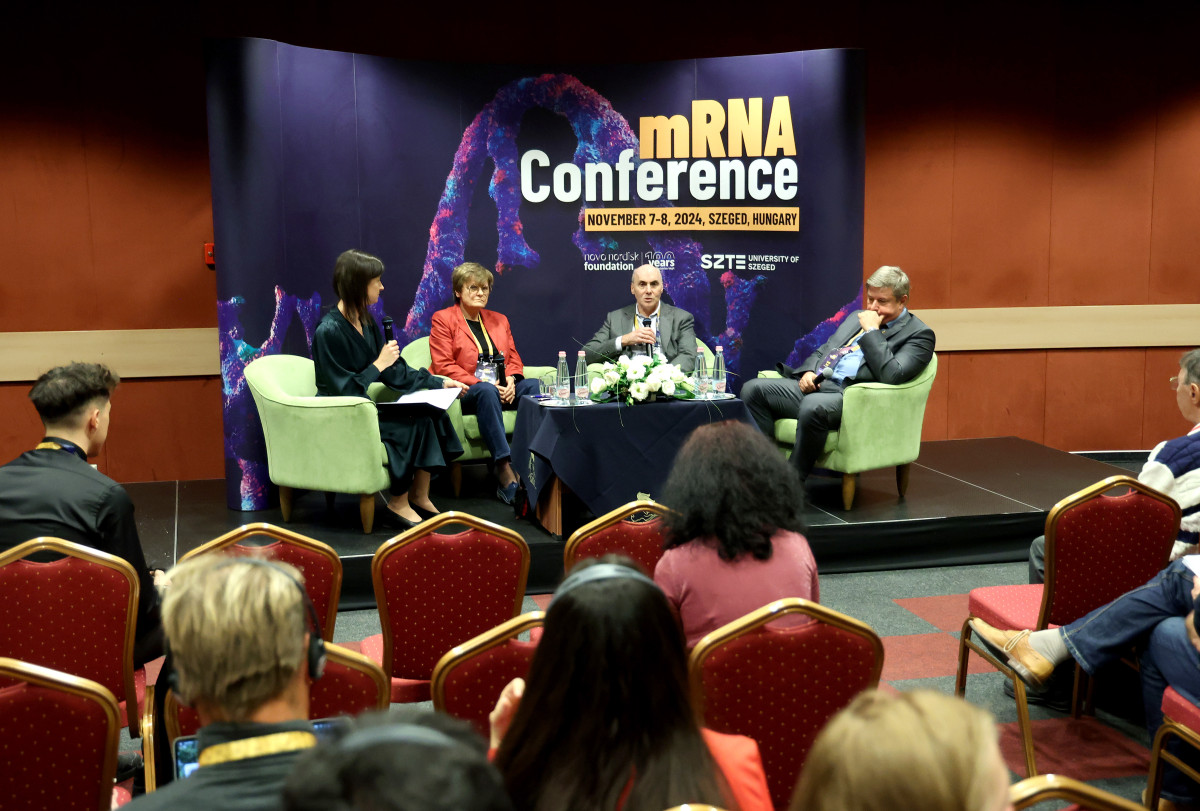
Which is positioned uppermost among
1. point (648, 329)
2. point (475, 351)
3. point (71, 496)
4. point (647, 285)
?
point (647, 285)

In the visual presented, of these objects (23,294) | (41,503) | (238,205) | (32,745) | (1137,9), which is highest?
(1137,9)

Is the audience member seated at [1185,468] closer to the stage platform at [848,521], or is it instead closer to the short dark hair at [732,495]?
the short dark hair at [732,495]

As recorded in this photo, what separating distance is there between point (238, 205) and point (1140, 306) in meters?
6.34

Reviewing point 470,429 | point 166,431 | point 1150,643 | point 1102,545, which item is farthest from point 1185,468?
point 166,431

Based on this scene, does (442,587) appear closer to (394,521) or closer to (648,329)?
(394,521)

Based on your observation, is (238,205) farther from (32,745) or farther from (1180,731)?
(1180,731)

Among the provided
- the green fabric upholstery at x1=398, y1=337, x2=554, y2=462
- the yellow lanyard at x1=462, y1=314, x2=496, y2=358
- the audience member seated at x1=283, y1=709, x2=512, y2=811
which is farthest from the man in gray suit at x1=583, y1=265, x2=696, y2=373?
the audience member seated at x1=283, y1=709, x2=512, y2=811

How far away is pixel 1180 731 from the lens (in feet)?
7.76

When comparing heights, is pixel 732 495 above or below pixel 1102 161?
below

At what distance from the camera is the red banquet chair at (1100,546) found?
120 inches

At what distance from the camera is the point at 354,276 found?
17.4 ft

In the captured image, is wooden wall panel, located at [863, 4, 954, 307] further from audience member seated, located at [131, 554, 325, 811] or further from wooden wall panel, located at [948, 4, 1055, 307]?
audience member seated, located at [131, 554, 325, 811]

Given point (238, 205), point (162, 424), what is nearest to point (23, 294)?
point (162, 424)

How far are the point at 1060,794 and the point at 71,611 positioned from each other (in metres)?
2.26
